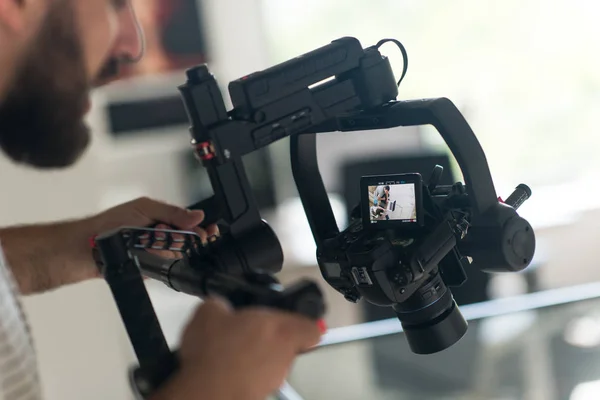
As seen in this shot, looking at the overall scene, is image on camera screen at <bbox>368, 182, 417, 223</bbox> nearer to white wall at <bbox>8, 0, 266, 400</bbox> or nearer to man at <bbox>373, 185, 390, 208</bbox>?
man at <bbox>373, 185, 390, 208</bbox>

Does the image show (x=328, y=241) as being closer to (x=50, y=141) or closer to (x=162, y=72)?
(x=50, y=141)

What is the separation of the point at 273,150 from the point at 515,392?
4.77 feet

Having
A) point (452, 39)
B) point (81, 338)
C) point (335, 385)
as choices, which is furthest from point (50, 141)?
point (452, 39)

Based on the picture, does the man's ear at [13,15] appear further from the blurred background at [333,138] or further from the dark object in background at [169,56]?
the dark object in background at [169,56]

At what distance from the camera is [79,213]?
2205 mm

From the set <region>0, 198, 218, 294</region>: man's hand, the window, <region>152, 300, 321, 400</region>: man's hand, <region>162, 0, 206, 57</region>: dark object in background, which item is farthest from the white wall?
<region>152, 300, 321, 400</region>: man's hand

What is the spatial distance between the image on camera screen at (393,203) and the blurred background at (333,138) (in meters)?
1.21

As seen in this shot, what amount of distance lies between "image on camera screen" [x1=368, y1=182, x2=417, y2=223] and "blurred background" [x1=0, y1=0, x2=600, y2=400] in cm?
121

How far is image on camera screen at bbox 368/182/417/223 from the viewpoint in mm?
763

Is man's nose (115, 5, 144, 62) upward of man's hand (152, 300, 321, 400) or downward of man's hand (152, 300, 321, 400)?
upward

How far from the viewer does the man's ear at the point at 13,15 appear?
2.86 ft

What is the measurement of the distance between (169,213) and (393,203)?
344 millimetres

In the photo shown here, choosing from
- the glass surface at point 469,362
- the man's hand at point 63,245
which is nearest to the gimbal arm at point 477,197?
the man's hand at point 63,245

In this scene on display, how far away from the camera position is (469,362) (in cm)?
176
